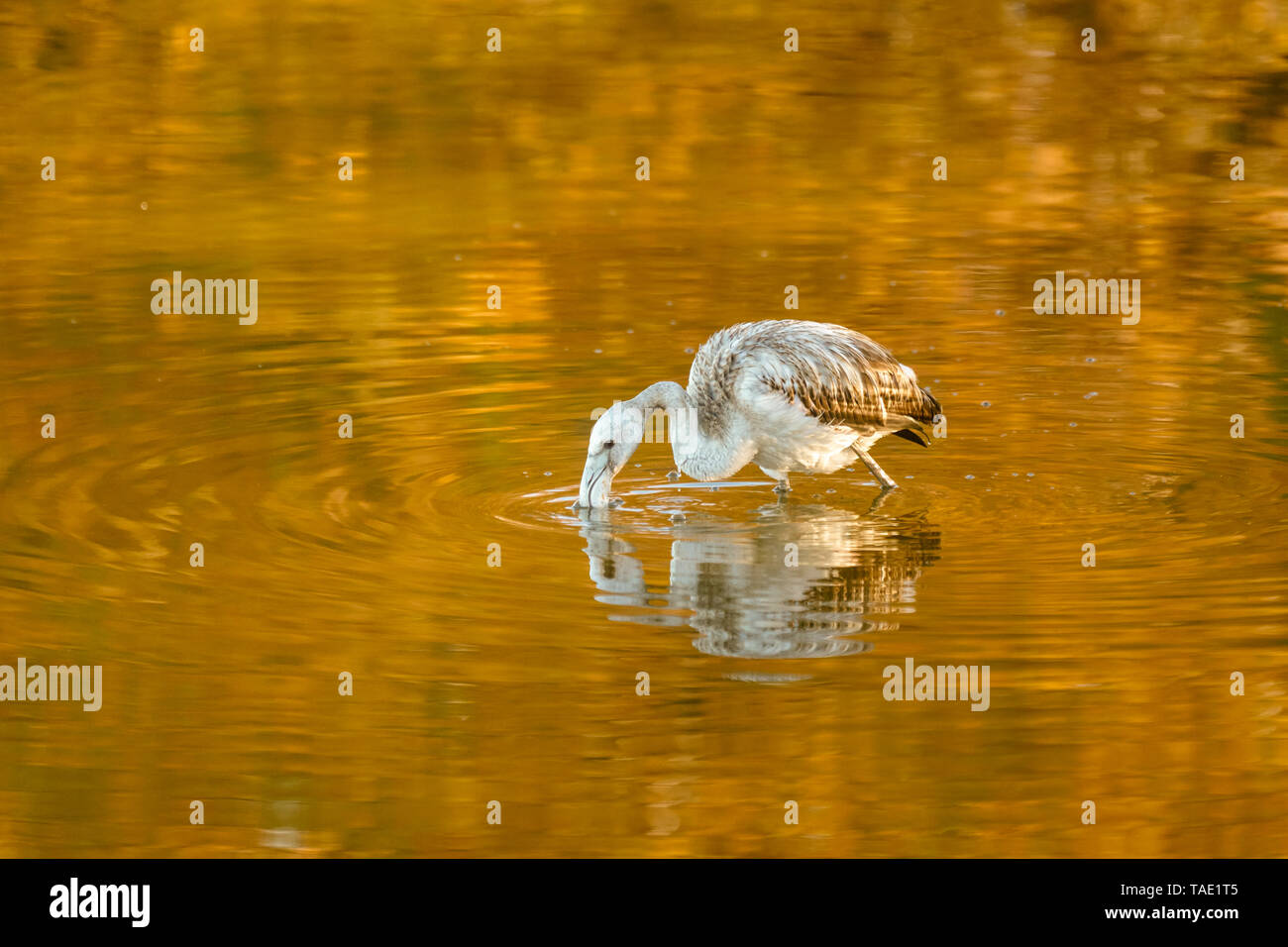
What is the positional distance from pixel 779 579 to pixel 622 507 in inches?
61.6

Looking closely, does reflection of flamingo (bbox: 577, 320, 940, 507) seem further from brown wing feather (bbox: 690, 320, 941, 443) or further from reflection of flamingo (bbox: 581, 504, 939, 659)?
reflection of flamingo (bbox: 581, 504, 939, 659)

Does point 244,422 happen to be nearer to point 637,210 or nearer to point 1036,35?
point 637,210

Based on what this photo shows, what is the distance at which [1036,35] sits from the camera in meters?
30.0

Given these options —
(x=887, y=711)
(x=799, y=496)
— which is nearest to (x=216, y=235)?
(x=799, y=496)

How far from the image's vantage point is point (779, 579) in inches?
394

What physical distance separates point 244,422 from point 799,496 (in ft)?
12.7

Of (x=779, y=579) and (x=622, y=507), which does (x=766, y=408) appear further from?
(x=779, y=579)

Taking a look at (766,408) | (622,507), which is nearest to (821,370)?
(766,408)

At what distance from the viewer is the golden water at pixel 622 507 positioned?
7926mm

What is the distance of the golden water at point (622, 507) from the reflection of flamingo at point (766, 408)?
349mm

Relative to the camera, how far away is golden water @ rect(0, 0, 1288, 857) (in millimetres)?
7926

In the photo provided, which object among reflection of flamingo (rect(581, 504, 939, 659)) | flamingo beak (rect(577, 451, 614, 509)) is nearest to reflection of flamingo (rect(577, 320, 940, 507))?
flamingo beak (rect(577, 451, 614, 509))

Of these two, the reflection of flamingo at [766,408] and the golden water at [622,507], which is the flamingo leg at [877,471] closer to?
the reflection of flamingo at [766,408]

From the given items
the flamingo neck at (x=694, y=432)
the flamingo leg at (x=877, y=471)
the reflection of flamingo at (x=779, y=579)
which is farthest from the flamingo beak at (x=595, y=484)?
the flamingo leg at (x=877, y=471)
